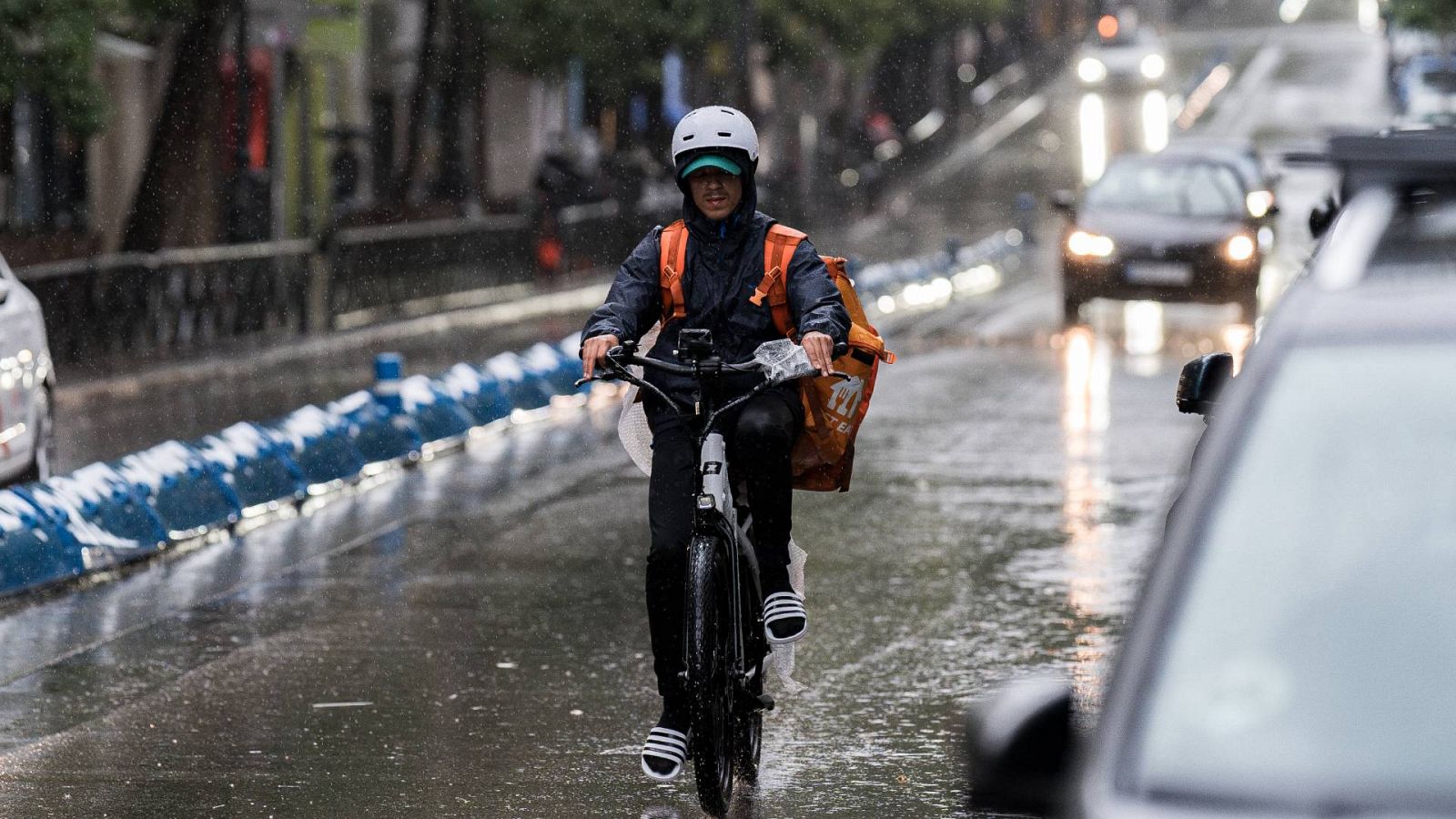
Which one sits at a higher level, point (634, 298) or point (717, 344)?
point (634, 298)


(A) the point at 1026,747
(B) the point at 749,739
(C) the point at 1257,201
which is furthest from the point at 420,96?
(A) the point at 1026,747

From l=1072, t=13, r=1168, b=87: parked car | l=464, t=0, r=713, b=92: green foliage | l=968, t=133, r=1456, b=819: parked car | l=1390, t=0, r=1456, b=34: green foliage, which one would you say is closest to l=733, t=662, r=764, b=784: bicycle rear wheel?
l=968, t=133, r=1456, b=819: parked car

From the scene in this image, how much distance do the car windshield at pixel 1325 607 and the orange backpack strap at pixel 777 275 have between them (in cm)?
355

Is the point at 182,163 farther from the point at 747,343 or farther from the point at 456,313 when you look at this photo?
the point at 747,343

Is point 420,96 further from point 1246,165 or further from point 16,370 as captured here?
point 16,370

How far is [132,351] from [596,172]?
73.3 ft

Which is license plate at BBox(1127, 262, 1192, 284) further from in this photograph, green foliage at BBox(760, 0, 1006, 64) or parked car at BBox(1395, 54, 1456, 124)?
green foliage at BBox(760, 0, 1006, 64)

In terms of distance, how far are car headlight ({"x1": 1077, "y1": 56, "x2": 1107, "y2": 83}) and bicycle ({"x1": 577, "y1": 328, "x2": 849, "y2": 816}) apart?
68.1 metres

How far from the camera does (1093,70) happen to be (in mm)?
73938

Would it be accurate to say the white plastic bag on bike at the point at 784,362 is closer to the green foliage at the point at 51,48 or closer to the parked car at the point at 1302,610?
the parked car at the point at 1302,610

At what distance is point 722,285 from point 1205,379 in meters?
1.75

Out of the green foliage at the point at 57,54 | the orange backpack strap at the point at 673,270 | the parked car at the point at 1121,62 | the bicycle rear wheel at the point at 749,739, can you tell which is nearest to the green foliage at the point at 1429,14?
the green foliage at the point at 57,54

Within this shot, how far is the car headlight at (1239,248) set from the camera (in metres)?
23.5

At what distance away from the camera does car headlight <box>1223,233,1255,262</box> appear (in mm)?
23500
